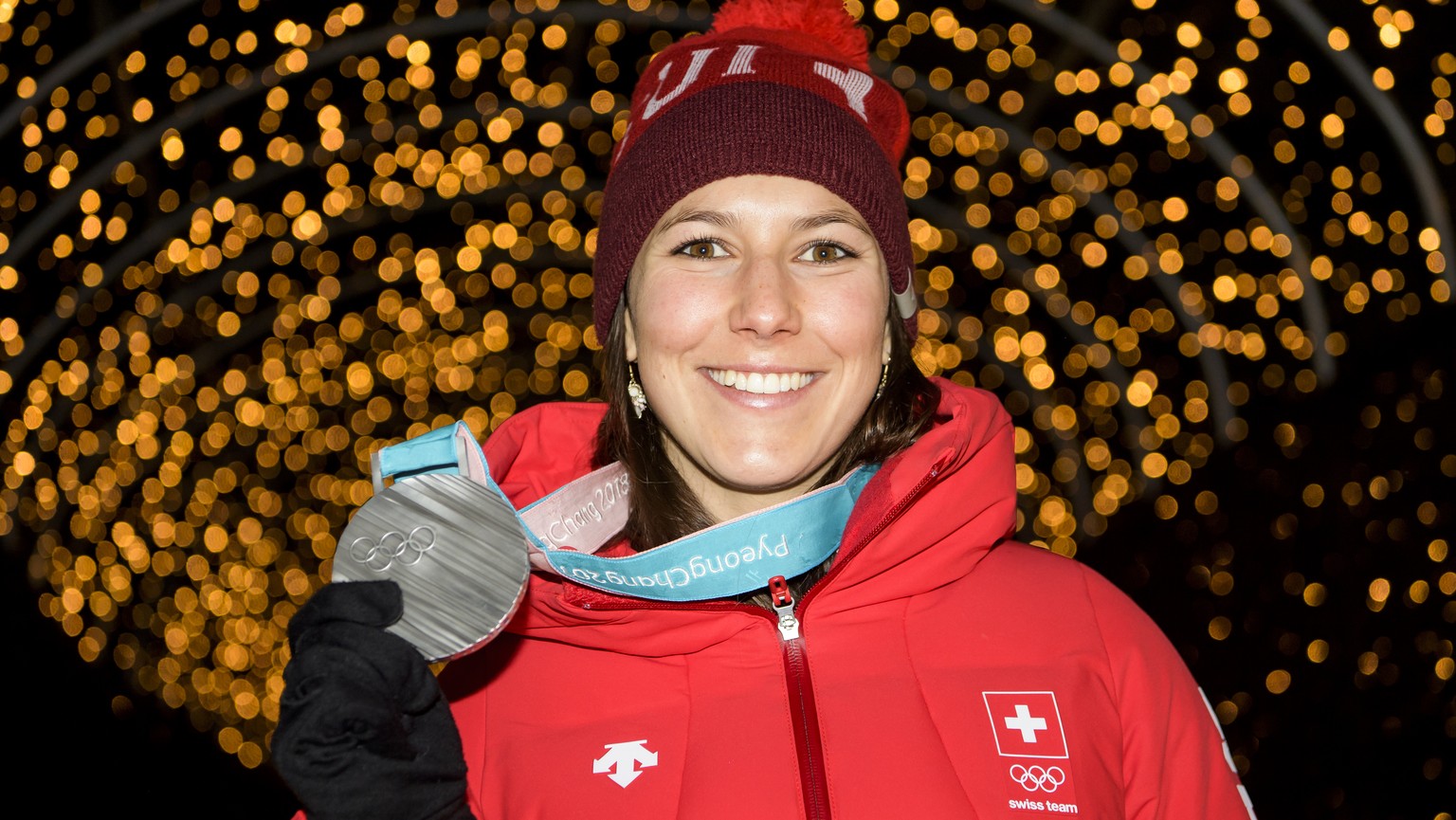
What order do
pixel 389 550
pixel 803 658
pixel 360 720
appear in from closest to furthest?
pixel 360 720
pixel 389 550
pixel 803 658

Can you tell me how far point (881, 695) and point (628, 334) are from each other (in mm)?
1051

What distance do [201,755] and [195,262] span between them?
309 centimetres

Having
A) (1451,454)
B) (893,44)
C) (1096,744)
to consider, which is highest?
(893,44)

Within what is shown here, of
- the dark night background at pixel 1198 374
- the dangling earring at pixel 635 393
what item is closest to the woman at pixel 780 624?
the dangling earring at pixel 635 393

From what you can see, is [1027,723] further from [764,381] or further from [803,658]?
[764,381]

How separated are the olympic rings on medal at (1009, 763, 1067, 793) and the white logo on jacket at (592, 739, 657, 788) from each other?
0.67 meters

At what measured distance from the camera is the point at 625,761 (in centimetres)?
223

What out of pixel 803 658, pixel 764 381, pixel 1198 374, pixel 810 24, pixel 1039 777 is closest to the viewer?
pixel 1039 777

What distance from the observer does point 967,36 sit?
5988 millimetres

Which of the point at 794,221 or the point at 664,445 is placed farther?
the point at 664,445

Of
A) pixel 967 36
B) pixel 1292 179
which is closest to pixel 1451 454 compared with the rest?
pixel 1292 179

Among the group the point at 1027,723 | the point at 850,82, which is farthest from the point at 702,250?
the point at 1027,723

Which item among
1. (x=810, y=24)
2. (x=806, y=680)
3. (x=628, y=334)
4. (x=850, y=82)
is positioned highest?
(x=810, y=24)

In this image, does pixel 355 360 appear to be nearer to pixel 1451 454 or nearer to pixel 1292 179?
pixel 1292 179
